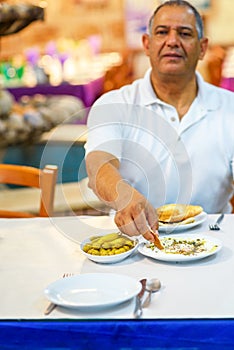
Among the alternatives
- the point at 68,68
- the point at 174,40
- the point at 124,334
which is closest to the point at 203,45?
the point at 174,40

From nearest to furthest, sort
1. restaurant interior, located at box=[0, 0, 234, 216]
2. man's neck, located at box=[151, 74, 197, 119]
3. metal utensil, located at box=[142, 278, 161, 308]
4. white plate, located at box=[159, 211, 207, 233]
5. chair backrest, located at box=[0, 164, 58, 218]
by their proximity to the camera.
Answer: metal utensil, located at box=[142, 278, 161, 308] < white plate, located at box=[159, 211, 207, 233] < chair backrest, located at box=[0, 164, 58, 218] < man's neck, located at box=[151, 74, 197, 119] < restaurant interior, located at box=[0, 0, 234, 216]

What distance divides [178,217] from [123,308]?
0.56m

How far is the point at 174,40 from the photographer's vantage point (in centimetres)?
208

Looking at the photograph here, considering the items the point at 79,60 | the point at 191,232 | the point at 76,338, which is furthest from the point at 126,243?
the point at 79,60

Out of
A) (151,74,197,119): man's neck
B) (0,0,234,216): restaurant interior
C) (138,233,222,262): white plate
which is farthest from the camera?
(0,0,234,216): restaurant interior

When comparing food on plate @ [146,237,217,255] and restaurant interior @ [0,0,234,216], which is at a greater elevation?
food on plate @ [146,237,217,255]

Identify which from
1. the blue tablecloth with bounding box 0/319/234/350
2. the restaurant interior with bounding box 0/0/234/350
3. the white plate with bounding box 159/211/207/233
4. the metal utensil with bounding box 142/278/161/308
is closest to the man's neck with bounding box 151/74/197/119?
the restaurant interior with bounding box 0/0/234/350

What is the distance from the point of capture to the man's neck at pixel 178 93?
2.15 metres

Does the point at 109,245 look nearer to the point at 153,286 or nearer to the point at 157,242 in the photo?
the point at 157,242

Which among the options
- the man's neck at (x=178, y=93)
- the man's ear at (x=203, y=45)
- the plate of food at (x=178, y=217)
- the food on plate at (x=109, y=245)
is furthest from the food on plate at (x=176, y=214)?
the man's ear at (x=203, y=45)

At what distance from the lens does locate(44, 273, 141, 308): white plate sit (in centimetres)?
118

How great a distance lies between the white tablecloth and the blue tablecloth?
2 centimetres

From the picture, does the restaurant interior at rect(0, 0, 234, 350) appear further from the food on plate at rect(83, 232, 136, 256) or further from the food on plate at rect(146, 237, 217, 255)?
the food on plate at rect(146, 237, 217, 255)

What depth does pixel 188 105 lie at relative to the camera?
86.2 inches
